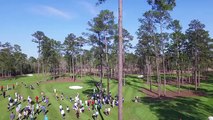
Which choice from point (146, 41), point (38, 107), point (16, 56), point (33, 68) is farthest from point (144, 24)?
point (33, 68)

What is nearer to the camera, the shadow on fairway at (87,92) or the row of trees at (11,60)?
the shadow on fairway at (87,92)

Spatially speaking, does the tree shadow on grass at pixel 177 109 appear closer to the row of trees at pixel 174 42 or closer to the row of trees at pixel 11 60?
the row of trees at pixel 174 42

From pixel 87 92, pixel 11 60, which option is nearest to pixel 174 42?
pixel 87 92

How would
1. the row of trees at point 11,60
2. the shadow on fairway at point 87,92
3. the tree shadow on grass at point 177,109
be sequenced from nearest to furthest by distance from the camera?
the tree shadow on grass at point 177,109 < the shadow on fairway at point 87,92 < the row of trees at point 11,60

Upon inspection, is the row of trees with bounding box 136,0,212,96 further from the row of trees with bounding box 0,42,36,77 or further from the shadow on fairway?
the row of trees with bounding box 0,42,36,77

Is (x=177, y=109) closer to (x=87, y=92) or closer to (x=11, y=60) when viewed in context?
(x=87, y=92)

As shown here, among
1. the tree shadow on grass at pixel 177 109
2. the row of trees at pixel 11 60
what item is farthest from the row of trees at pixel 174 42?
the row of trees at pixel 11 60

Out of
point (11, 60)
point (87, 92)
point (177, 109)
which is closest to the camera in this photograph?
point (177, 109)

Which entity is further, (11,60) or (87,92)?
(11,60)

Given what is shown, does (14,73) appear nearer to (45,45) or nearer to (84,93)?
(45,45)
